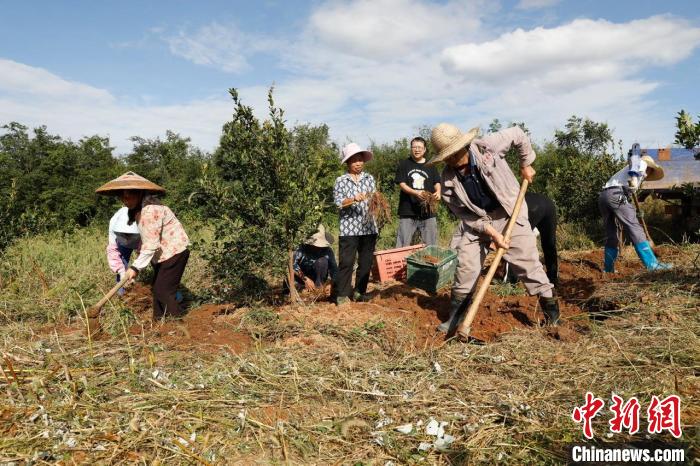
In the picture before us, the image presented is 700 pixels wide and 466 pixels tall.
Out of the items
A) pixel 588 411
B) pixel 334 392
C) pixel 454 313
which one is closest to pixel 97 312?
pixel 334 392

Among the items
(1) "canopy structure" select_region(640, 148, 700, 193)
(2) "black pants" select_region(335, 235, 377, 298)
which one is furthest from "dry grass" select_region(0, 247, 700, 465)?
(1) "canopy structure" select_region(640, 148, 700, 193)

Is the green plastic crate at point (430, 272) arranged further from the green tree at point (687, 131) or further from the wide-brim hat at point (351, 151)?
the green tree at point (687, 131)

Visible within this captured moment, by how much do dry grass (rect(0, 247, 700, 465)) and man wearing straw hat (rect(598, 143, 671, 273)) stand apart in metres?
1.57

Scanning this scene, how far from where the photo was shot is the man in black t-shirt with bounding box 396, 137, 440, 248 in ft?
18.8

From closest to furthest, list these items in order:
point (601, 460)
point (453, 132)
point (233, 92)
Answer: point (601, 460) < point (453, 132) < point (233, 92)

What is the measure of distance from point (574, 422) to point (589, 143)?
58.6 feet

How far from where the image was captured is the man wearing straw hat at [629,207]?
5.25 metres

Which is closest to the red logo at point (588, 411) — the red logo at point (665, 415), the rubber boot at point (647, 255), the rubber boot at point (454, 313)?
the red logo at point (665, 415)

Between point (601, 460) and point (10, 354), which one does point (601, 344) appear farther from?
point (10, 354)

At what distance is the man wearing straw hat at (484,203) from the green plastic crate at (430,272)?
0.94 meters

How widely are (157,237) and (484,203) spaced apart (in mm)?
2839

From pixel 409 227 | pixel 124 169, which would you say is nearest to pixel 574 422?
pixel 409 227

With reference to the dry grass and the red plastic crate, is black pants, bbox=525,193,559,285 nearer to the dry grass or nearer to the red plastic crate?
the dry grass

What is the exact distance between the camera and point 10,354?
10.3ft
